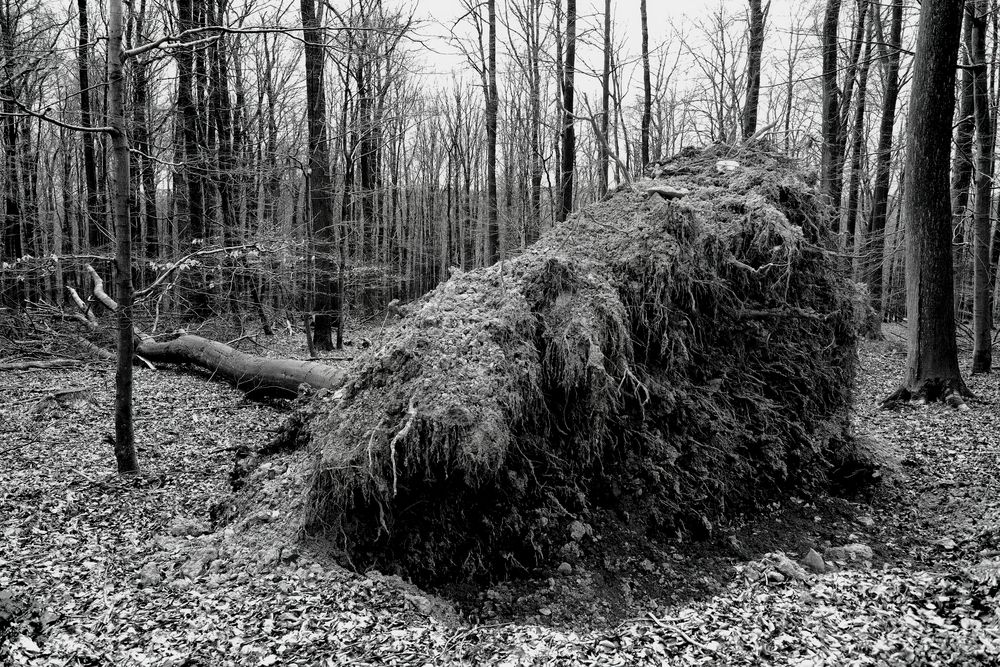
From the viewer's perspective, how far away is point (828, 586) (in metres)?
3.17

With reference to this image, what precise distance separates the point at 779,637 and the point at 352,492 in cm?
228

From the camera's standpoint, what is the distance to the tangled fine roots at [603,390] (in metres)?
3.22

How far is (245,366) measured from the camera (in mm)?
8133

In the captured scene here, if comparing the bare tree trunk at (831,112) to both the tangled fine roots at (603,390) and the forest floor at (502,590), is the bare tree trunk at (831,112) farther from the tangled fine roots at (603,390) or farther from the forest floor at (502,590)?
the forest floor at (502,590)

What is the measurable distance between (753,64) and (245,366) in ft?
48.9

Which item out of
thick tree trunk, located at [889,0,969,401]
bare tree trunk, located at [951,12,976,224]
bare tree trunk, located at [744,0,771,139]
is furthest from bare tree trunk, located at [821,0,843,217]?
thick tree trunk, located at [889,0,969,401]

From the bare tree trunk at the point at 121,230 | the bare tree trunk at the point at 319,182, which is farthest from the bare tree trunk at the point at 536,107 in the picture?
the bare tree trunk at the point at 121,230

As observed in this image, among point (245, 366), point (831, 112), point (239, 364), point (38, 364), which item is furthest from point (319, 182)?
point (831, 112)

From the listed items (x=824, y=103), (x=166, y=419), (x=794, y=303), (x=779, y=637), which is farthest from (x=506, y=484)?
(x=824, y=103)

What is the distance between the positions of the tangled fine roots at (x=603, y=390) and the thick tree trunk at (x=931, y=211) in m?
3.00

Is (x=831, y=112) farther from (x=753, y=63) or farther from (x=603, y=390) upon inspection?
(x=603, y=390)

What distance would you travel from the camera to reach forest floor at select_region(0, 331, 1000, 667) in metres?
2.52

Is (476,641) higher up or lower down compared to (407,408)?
lower down

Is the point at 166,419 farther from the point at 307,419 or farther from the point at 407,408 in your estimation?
the point at 407,408
